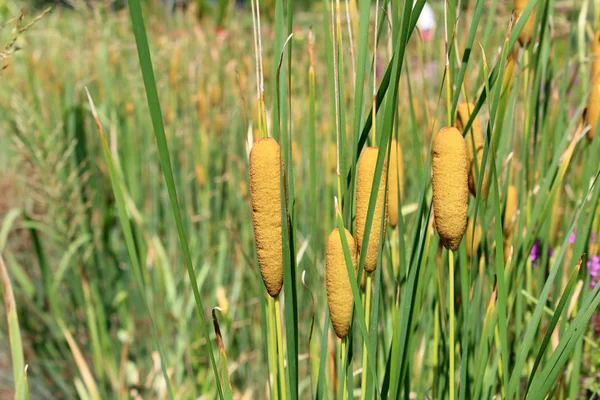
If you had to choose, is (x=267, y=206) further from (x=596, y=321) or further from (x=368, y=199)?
(x=596, y=321)

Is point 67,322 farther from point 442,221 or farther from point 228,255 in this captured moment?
point 442,221

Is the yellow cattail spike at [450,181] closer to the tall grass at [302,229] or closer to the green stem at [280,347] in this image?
the tall grass at [302,229]

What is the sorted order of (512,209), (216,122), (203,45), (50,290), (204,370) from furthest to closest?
(203,45), (216,122), (204,370), (50,290), (512,209)

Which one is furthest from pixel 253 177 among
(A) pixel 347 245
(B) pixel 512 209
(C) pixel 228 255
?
(C) pixel 228 255

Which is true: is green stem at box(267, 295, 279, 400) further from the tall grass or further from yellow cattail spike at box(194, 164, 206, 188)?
yellow cattail spike at box(194, 164, 206, 188)

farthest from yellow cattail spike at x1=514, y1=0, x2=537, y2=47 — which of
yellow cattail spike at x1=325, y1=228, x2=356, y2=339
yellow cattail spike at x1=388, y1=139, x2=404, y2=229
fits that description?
yellow cattail spike at x1=325, y1=228, x2=356, y2=339

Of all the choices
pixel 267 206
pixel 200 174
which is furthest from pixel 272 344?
pixel 200 174
